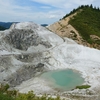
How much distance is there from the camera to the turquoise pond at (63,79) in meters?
45.2

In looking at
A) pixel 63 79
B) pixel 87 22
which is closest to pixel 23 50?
pixel 63 79

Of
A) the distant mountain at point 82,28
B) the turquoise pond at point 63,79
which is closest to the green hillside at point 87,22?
the distant mountain at point 82,28

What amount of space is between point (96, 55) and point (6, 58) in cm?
2279

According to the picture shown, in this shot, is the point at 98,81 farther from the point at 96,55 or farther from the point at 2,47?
the point at 2,47

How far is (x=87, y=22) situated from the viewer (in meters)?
98.1

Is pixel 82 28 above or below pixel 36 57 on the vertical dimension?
above

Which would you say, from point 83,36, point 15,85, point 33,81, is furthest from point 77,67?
point 83,36

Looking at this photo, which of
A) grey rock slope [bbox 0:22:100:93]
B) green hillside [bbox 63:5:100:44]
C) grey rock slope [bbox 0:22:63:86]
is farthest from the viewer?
green hillside [bbox 63:5:100:44]

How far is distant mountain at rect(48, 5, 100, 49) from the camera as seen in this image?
275 ft

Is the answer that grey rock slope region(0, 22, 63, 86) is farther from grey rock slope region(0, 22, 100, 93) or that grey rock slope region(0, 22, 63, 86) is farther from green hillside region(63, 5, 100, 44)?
green hillside region(63, 5, 100, 44)

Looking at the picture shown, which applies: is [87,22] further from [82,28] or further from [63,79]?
[63,79]

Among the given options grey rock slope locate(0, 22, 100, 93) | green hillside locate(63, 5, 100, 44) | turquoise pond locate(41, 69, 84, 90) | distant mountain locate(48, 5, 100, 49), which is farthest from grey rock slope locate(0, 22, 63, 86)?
green hillside locate(63, 5, 100, 44)

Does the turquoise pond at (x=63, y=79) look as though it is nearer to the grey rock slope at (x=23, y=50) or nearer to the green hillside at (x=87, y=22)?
the grey rock slope at (x=23, y=50)

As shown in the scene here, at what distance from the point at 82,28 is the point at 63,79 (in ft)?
146
